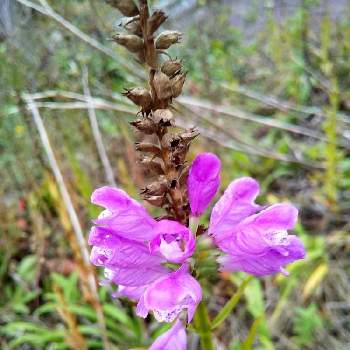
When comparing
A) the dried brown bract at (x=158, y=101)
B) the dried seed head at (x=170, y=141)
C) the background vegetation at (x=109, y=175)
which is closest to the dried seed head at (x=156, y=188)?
the dried brown bract at (x=158, y=101)

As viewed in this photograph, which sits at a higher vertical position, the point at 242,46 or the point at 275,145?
the point at 242,46

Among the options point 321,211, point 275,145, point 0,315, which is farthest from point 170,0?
point 0,315

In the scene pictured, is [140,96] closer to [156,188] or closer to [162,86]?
[162,86]

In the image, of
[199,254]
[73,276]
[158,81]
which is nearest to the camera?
[158,81]

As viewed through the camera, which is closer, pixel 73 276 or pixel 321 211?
pixel 73 276

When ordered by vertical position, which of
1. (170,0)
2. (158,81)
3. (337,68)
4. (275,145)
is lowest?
(275,145)

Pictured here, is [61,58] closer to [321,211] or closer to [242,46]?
[321,211]

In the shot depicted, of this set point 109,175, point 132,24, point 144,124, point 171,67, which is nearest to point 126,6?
point 132,24
